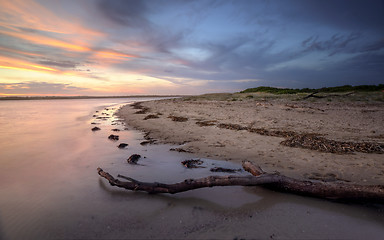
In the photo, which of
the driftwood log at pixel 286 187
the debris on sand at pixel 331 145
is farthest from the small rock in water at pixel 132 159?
the debris on sand at pixel 331 145

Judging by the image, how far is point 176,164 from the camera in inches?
205

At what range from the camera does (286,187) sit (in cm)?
338

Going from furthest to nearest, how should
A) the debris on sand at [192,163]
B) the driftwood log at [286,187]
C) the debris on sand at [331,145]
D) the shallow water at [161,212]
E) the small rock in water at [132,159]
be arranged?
the debris on sand at [331,145] < the small rock in water at [132,159] < the debris on sand at [192,163] < the driftwood log at [286,187] < the shallow water at [161,212]

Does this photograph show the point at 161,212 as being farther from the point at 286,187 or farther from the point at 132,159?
the point at 132,159

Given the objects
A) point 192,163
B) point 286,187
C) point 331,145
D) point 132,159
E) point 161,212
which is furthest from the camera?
point 331,145

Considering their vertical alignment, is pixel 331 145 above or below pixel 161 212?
above

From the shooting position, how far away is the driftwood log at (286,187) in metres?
3.01

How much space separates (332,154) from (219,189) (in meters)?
3.98

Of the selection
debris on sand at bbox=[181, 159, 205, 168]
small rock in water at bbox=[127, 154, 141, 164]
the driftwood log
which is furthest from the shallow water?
small rock in water at bbox=[127, 154, 141, 164]

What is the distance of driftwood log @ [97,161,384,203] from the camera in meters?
3.01

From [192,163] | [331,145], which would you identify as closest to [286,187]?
[192,163]

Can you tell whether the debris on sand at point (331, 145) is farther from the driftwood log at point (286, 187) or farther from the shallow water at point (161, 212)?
the shallow water at point (161, 212)

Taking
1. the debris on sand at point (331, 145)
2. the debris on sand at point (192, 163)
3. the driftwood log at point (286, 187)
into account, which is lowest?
the debris on sand at point (192, 163)

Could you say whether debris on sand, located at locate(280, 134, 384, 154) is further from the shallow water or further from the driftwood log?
the shallow water
